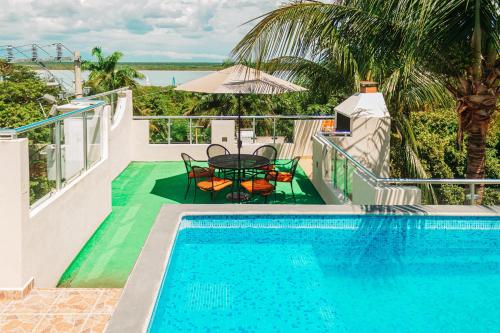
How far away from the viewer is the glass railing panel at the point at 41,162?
18.1 feet

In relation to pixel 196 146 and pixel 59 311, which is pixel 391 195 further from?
pixel 196 146

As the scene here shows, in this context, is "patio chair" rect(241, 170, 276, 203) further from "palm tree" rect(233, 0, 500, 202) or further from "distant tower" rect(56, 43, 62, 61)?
"distant tower" rect(56, 43, 62, 61)

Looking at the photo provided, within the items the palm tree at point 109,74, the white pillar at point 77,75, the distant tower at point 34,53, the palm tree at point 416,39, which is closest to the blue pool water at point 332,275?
the palm tree at point 416,39

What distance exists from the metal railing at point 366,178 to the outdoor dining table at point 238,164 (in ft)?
4.52

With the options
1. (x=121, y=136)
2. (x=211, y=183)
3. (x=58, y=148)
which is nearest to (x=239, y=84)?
(x=211, y=183)

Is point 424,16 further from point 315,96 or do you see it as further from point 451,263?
point 315,96

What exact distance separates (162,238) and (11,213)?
184 centimetres

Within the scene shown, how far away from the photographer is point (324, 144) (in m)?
10.5

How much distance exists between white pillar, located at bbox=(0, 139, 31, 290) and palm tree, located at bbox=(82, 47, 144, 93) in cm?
3905

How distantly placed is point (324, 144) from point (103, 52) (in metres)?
38.4

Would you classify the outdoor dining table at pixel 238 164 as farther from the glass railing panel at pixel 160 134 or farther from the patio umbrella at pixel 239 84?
the glass railing panel at pixel 160 134

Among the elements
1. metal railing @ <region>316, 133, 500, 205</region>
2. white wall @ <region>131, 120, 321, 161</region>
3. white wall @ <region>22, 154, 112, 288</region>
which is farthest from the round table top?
white wall @ <region>131, 120, 321, 161</region>

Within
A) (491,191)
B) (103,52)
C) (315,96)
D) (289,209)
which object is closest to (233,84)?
(289,209)

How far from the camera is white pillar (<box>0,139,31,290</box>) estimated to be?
5.03 metres
